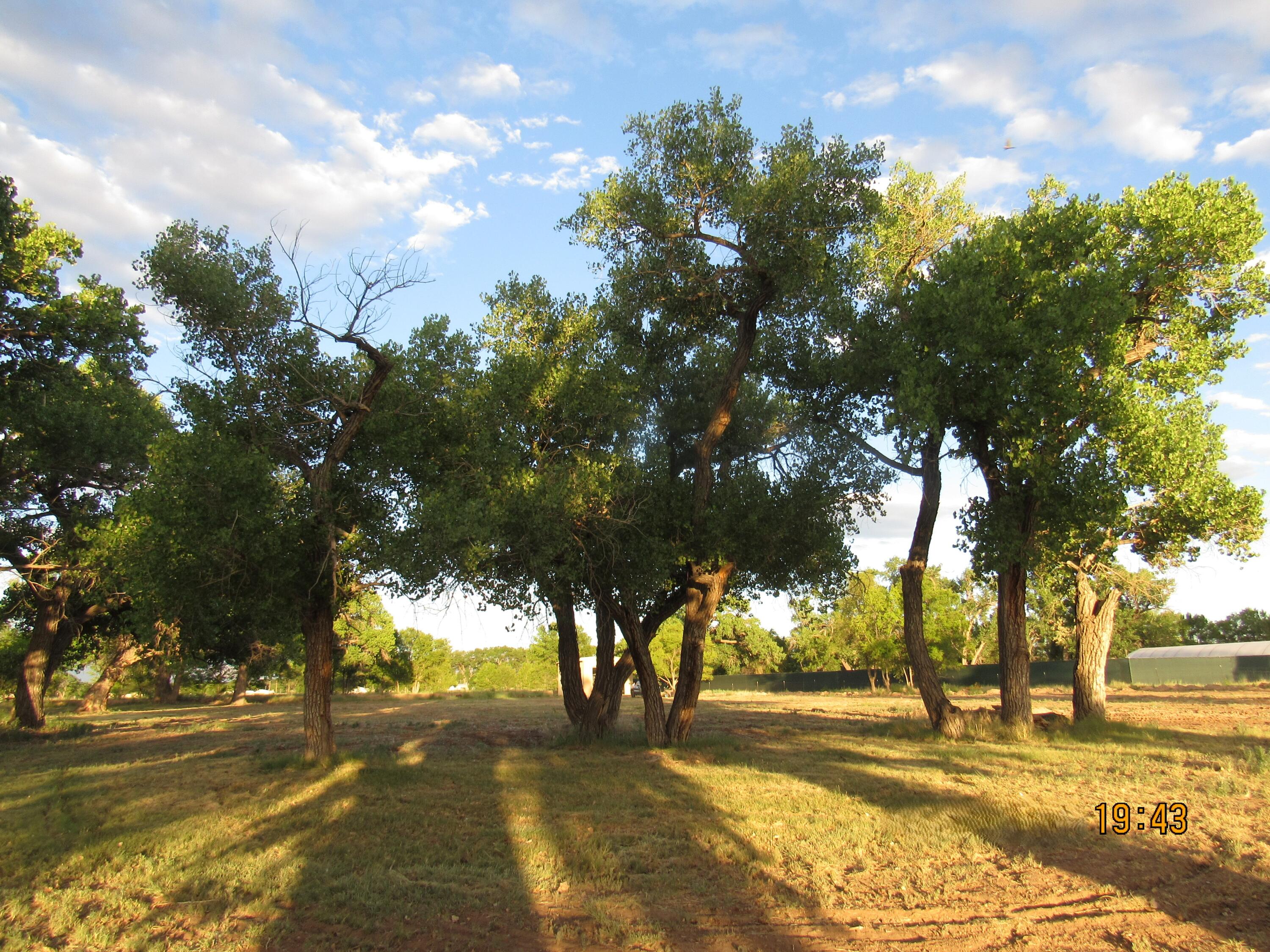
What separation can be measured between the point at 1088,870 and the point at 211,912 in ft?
22.9

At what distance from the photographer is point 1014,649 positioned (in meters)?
15.8

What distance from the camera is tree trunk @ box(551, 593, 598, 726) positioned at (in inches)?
655

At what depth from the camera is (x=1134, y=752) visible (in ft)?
41.5

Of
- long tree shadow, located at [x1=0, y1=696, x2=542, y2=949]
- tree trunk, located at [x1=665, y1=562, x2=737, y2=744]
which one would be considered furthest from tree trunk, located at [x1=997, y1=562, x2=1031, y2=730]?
long tree shadow, located at [x1=0, y1=696, x2=542, y2=949]

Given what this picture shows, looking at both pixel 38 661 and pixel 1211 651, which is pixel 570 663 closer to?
pixel 38 661

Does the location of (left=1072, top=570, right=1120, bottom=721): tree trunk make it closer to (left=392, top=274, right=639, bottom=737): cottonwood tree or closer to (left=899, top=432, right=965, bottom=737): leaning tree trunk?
(left=899, top=432, right=965, bottom=737): leaning tree trunk

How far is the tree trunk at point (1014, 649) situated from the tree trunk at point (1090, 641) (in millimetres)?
1729

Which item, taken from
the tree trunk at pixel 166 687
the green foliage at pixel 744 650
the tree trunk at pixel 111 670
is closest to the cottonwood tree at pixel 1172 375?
the tree trunk at pixel 111 670

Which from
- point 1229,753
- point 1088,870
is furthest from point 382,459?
point 1229,753

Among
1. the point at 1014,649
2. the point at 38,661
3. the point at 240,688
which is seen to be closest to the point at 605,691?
the point at 1014,649

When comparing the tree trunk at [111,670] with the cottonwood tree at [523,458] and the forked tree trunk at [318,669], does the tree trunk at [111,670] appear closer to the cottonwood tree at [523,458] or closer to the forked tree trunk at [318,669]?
the forked tree trunk at [318,669]

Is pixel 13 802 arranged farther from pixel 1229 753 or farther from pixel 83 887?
pixel 1229 753

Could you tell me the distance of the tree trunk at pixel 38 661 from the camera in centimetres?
2084

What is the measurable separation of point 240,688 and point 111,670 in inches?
531
